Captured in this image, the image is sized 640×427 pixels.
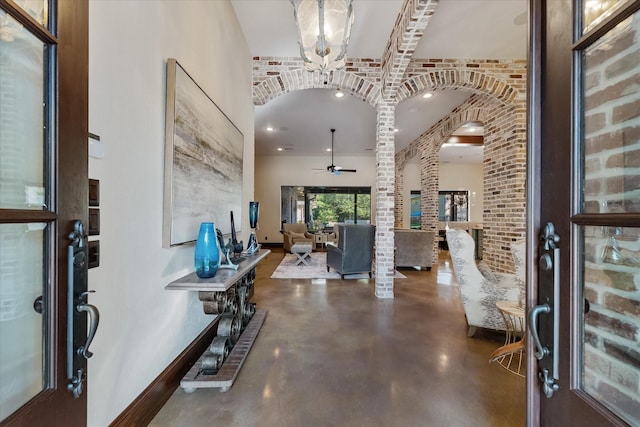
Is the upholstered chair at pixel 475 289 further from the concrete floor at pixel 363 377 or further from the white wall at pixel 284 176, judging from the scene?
the white wall at pixel 284 176

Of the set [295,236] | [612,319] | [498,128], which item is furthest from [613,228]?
[295,236]

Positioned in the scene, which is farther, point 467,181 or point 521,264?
point 467,181

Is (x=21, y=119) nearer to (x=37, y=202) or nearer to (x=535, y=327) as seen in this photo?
(x=37, y=202)

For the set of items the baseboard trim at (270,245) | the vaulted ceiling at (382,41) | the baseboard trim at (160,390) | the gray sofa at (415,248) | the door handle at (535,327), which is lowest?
the baseboard trim at (270,245)

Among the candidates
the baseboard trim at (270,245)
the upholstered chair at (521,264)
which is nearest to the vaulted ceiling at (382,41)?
the upholstered chair at (521,264)

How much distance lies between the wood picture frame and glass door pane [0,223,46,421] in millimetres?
1033

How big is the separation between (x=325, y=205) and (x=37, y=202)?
955 centimetres

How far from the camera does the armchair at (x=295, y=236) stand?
7926 mm

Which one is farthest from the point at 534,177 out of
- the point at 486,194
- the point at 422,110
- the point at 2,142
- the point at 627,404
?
the point at 422,110

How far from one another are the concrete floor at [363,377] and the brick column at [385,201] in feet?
1.61

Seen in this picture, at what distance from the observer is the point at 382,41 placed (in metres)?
3.58

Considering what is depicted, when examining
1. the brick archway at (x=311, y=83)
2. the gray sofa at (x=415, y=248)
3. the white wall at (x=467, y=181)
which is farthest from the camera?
the white wall at (x=467, y=181)

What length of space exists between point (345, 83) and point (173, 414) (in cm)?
409

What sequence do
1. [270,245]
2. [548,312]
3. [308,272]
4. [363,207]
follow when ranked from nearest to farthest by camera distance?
1. [548,312]
2. [308,272]
3. [270,245]
4. [363,207]
